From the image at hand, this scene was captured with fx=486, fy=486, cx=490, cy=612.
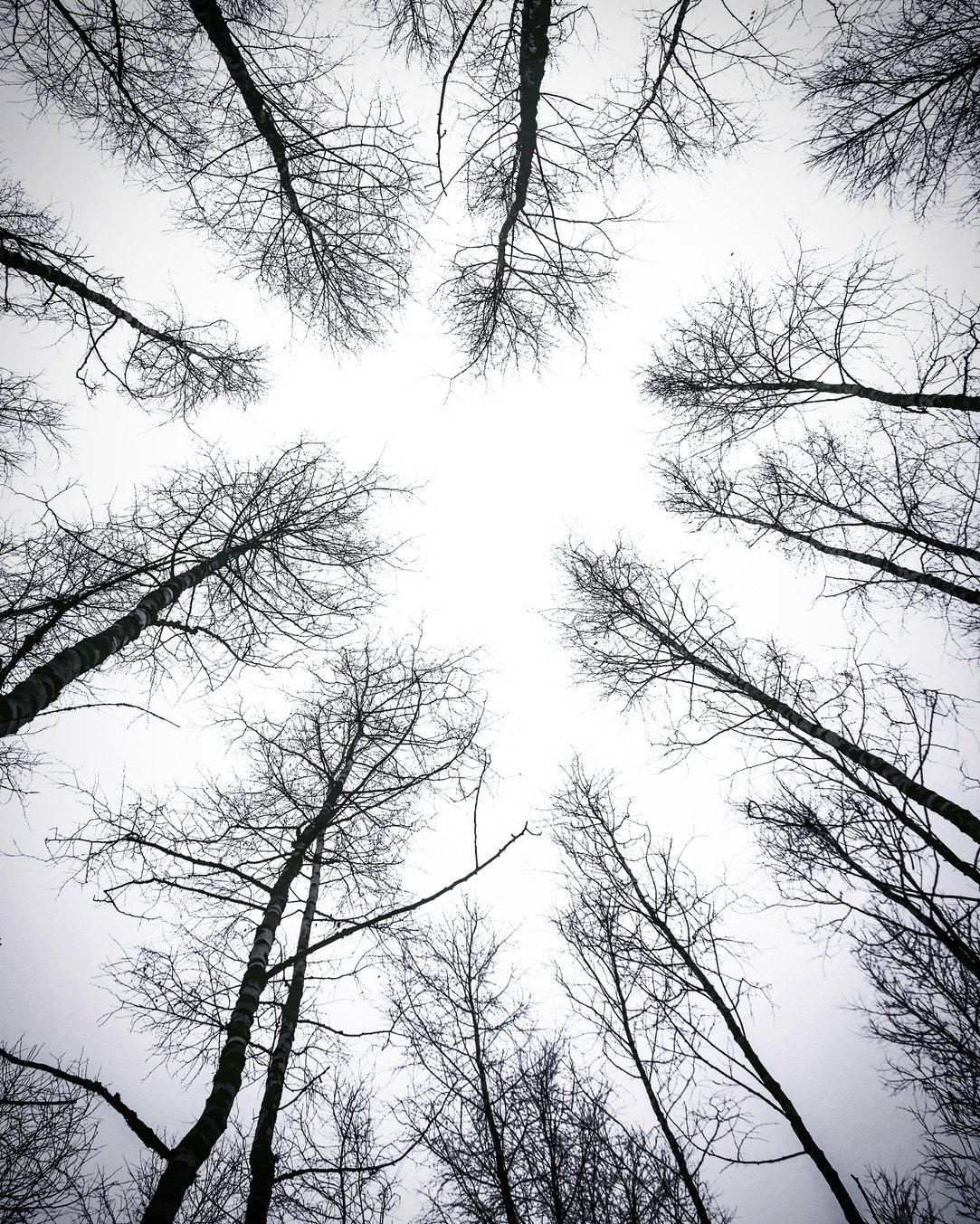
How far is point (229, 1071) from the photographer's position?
9.29ft

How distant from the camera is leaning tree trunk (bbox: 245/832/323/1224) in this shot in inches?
143

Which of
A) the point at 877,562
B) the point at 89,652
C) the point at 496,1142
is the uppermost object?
the point at 877,562

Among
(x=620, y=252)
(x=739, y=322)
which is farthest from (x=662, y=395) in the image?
(x=620, y=252)

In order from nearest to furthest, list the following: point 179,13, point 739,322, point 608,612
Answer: point 179,13
point 739,322
point 608,612

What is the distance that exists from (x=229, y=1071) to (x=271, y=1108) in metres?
2.11

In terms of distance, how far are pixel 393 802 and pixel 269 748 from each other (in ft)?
5.07

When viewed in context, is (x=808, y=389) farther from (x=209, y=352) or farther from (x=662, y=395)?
(x=209, y=352)

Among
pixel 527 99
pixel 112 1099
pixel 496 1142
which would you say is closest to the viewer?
pixel 112 1099

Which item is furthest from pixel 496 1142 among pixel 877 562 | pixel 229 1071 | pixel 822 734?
pixel 877 562

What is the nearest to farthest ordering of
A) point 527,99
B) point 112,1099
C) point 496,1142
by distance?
point 112,1099 → point 527,99 → point 496,1142

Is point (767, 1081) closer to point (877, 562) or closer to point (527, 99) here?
point (877, 562)

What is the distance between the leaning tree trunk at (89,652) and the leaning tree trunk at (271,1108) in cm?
Result: 209

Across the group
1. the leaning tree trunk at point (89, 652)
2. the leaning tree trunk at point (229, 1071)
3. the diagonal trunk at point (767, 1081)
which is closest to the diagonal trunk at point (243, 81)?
the leaning tree trunk at point (89, 652)

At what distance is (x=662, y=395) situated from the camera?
8.10 meters
